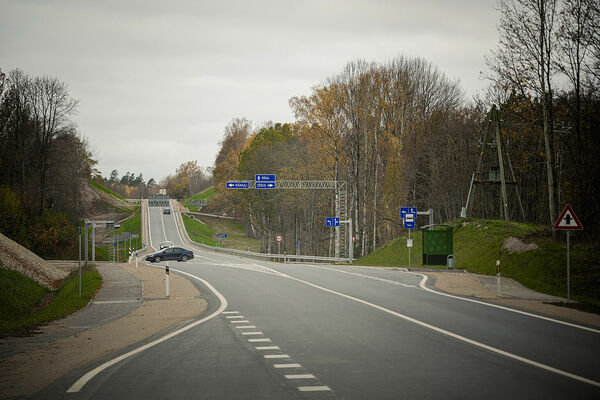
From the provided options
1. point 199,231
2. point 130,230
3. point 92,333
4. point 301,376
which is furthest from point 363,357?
point 199,231

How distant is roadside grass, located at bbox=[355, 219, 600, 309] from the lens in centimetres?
2269

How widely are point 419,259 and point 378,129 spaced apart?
24341 millimetres

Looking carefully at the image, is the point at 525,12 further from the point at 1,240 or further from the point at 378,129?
the point at 378,129

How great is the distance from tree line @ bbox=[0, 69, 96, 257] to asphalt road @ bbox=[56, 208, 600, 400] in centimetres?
4977

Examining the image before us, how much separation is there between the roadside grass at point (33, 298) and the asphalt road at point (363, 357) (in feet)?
22.6

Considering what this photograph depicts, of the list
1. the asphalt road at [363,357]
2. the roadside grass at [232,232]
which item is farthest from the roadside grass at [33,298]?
the roadside grass at [232,232]

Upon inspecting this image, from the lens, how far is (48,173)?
6919cm

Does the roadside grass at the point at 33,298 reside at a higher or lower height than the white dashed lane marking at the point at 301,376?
lower

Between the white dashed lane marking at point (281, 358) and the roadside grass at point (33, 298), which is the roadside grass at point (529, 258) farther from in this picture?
the roadside grass at point (33, 298)


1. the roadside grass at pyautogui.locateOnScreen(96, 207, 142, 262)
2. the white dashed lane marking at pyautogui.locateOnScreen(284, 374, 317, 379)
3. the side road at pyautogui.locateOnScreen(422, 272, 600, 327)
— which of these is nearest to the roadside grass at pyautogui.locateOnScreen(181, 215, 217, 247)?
the roadside grass at pyautogui.locateOnScreen(96, 207, 142, 262)

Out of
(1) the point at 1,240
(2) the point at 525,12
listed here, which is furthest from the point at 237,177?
(2) the point at 525,12

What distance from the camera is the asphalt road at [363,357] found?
805 cm

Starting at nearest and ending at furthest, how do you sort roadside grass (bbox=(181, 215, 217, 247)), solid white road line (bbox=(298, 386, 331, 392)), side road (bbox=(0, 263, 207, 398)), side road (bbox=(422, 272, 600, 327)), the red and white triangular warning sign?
solid white road line (bbox=(298, 386, 331, 392)) → side road (bbox=(0, 263, 207, 398)) → side road (bbox=(422, 272, 600, 327)) → the red and white triangular warning sign → roadside grass (bbox=(181, 215, 217, 247))

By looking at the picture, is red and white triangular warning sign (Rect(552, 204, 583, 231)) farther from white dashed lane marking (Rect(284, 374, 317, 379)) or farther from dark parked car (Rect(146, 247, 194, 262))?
dark parked car (Rect(146, 247, 194, 262))
